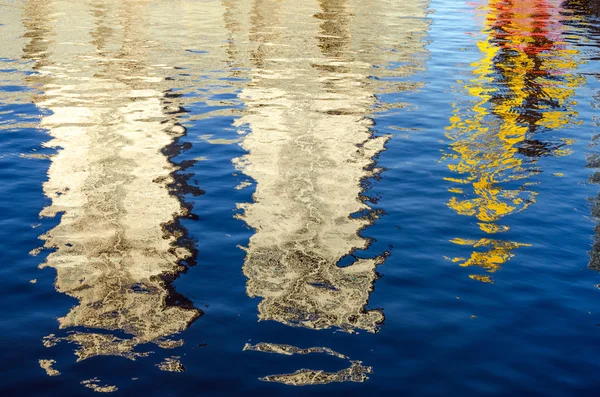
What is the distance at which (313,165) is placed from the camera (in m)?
11.9

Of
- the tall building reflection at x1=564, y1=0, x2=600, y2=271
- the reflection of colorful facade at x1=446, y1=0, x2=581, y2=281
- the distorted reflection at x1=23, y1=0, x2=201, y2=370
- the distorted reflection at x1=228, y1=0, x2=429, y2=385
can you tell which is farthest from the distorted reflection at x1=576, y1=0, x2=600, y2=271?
the distorted reflection at x1=23, y1=0, x2=201, y2=370

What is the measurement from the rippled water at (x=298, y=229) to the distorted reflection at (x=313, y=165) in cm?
4

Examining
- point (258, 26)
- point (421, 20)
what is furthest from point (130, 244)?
point (421, 20)

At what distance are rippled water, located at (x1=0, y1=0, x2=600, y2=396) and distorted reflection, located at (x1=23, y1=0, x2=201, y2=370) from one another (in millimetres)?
40

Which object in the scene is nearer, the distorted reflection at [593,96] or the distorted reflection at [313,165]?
the distorted reflection at [313,165]

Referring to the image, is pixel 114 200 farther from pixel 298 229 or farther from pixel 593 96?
pixel 593 96

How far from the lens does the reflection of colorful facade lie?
9.93 meters

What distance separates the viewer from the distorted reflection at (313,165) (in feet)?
24.6

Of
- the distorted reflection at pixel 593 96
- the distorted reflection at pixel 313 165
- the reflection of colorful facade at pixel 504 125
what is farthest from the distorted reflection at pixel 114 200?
the distorted reflection at pixel 593 96

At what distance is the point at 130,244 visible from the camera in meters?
8.79

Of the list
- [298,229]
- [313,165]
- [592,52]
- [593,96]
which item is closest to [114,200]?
[298,229]

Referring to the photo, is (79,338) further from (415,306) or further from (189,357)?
(415,306)

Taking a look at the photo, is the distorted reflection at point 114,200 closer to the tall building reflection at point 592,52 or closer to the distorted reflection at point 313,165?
the distorted reflection at point 313,165

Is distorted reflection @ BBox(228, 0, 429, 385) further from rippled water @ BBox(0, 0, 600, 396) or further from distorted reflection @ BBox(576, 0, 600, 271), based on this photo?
distorted reflection @ BBox(576, 0, 600, 271)
